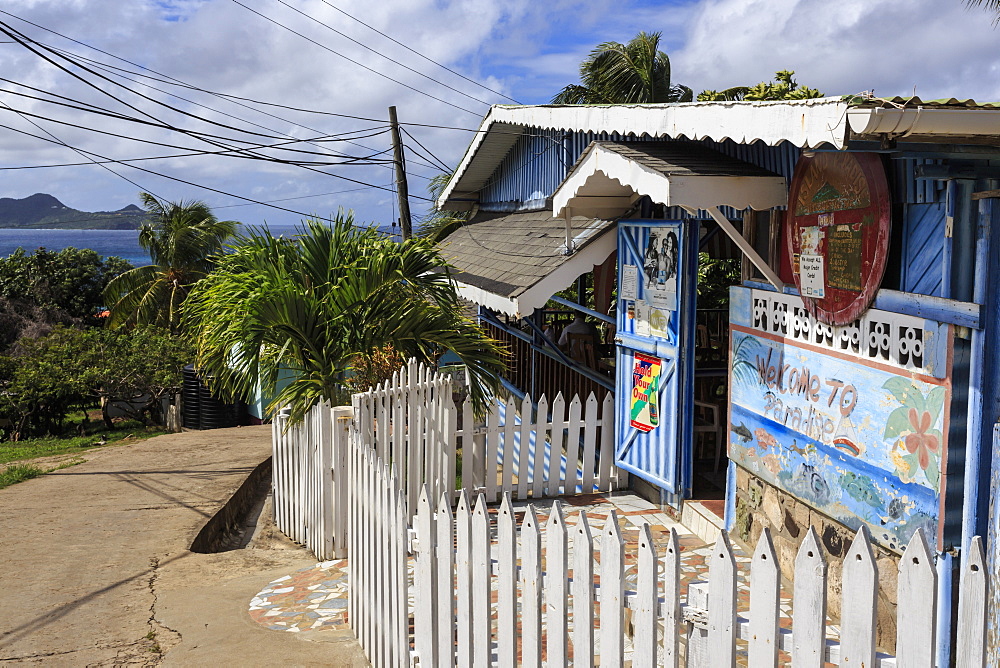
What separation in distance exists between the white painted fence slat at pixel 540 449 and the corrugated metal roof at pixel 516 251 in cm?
98

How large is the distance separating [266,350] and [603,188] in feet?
11.8

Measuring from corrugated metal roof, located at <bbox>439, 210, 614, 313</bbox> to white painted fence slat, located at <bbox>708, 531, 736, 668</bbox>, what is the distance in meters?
5.37

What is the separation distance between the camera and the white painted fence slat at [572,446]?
28.1 ft

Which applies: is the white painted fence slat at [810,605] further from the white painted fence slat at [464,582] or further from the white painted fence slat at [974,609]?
the white painted fence slat at [464,582]

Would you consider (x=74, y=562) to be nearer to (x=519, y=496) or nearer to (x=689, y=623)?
(x=519, y=496)

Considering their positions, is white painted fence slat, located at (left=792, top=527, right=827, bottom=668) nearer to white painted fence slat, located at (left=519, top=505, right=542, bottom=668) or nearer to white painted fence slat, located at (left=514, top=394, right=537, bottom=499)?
white painted fence slat, located at (left=519, top=505, right=542, bottom=668)

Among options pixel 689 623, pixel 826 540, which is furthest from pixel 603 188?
pixel 689 623

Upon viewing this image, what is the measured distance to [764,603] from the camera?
2.80 meters

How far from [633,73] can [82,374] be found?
16807 mm

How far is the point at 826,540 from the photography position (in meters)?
5.42

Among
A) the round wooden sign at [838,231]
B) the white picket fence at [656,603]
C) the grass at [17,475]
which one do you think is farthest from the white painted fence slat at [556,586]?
the grass at [17,475]

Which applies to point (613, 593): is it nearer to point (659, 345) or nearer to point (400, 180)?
point (659, 345)

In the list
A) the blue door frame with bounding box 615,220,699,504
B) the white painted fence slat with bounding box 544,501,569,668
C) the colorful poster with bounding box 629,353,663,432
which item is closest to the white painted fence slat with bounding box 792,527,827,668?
the white painted fence slat with bounding box 544,501,569,668

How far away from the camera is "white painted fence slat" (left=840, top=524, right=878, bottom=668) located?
255 cm
